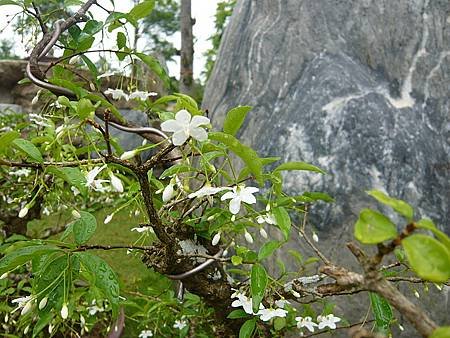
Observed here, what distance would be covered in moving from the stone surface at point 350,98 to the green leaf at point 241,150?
38.9 inches

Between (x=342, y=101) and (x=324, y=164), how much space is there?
240mm

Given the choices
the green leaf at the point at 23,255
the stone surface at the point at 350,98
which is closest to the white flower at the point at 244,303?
the green leaf at the point at 23,255

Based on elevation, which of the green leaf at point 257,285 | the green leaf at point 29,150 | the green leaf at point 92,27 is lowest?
the green leaf at point 257,285

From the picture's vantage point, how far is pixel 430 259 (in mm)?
300

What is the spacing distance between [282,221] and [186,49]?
11.9 feet

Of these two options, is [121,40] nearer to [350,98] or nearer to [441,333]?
[441,333]

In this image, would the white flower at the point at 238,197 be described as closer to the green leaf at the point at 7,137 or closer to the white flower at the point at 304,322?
the green leaf at the point at 7,137

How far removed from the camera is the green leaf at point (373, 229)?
1.04 ft

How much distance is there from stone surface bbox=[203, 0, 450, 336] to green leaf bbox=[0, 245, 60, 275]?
41.1 inches

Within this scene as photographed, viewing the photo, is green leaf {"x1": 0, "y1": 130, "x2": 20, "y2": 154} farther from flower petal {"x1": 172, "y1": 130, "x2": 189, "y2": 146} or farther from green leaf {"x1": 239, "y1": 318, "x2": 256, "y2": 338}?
green leaf {"x1": 239, "y1": 318, "x2": 256, "y2": 338}

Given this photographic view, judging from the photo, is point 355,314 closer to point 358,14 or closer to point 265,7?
point 358,14

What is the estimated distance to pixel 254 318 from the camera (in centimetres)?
89

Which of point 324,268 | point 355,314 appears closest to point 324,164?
point 355,314

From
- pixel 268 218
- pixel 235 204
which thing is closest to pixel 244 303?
pixel 268 218
